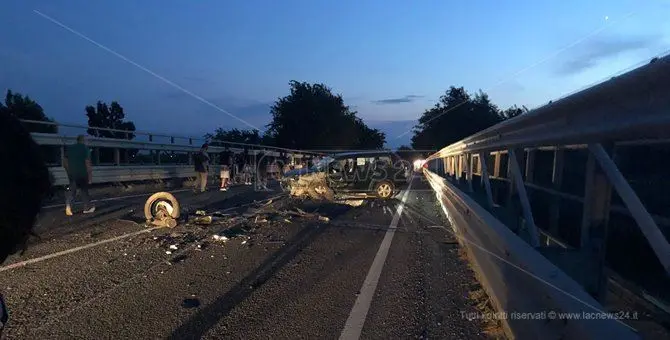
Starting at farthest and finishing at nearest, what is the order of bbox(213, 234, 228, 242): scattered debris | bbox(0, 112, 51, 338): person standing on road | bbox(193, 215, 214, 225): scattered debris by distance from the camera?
bbox(193, 215, 214, 225): scattered debris < bbox(213, 234, 228, 242): scattered debris < bbox(0, 112, 51, 338): person standing on road

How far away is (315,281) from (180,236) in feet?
12.8

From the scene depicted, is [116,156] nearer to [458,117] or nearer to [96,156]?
[96,156]

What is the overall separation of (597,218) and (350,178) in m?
14.5

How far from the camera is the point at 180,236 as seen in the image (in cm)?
955

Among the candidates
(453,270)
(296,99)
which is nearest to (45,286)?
(453,270)

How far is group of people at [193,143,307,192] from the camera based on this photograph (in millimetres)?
20219

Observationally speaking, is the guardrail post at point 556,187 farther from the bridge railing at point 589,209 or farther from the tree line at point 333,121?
the tree line at point 333,121

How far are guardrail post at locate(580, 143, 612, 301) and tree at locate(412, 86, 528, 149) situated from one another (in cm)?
5983

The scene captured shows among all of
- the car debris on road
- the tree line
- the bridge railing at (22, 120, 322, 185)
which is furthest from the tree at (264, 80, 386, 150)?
the car debris on road

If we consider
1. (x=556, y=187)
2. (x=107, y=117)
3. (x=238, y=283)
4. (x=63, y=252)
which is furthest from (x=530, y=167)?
(x=107, y=117)

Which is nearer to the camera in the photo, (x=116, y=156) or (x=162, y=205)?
(x=162, y=205)

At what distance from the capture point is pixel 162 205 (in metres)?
11.1

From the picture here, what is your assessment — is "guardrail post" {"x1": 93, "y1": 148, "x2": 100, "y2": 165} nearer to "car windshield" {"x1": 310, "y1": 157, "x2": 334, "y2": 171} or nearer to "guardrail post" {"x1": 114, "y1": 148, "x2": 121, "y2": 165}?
"guardrail post" {"x1": 114, "y1": 148, "x2": 121, "y2": 165}

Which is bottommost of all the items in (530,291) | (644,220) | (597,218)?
(530,291)
